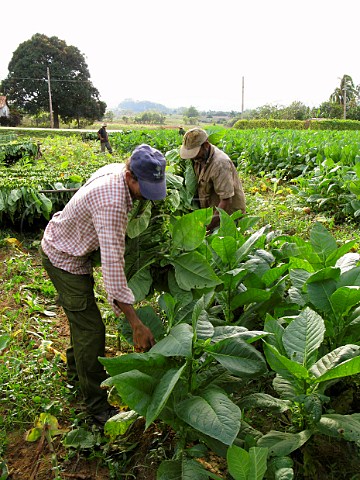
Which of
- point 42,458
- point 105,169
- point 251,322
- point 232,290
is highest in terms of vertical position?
point 105,169

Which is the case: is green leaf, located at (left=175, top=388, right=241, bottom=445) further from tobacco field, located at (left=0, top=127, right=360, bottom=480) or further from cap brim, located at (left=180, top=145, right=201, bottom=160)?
cap brim, located at (left=180, top=145, right=201, bottom=160)

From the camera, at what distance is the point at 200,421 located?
5.19 feet

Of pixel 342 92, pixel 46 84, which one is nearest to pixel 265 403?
pixel 46 84

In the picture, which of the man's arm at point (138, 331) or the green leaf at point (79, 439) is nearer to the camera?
the man's arm at point (138, 331)

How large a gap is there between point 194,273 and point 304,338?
65 centimetres

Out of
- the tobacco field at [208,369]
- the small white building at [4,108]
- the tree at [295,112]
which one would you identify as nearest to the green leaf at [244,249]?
the tobacco field at [208,369]

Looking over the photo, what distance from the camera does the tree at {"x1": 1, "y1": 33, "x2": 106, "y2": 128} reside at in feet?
168

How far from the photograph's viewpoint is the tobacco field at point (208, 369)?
170cm

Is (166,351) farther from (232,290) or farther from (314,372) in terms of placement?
(232,290)

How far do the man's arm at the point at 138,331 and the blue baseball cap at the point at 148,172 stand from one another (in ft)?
1.78

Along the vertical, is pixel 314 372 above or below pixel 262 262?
below

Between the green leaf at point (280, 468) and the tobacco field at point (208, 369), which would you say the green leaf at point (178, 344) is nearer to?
the tobacco field at point (208, 369)

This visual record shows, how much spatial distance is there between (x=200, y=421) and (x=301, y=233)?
16.7ft

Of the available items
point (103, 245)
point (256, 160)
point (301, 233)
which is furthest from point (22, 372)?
point (256, 160)
